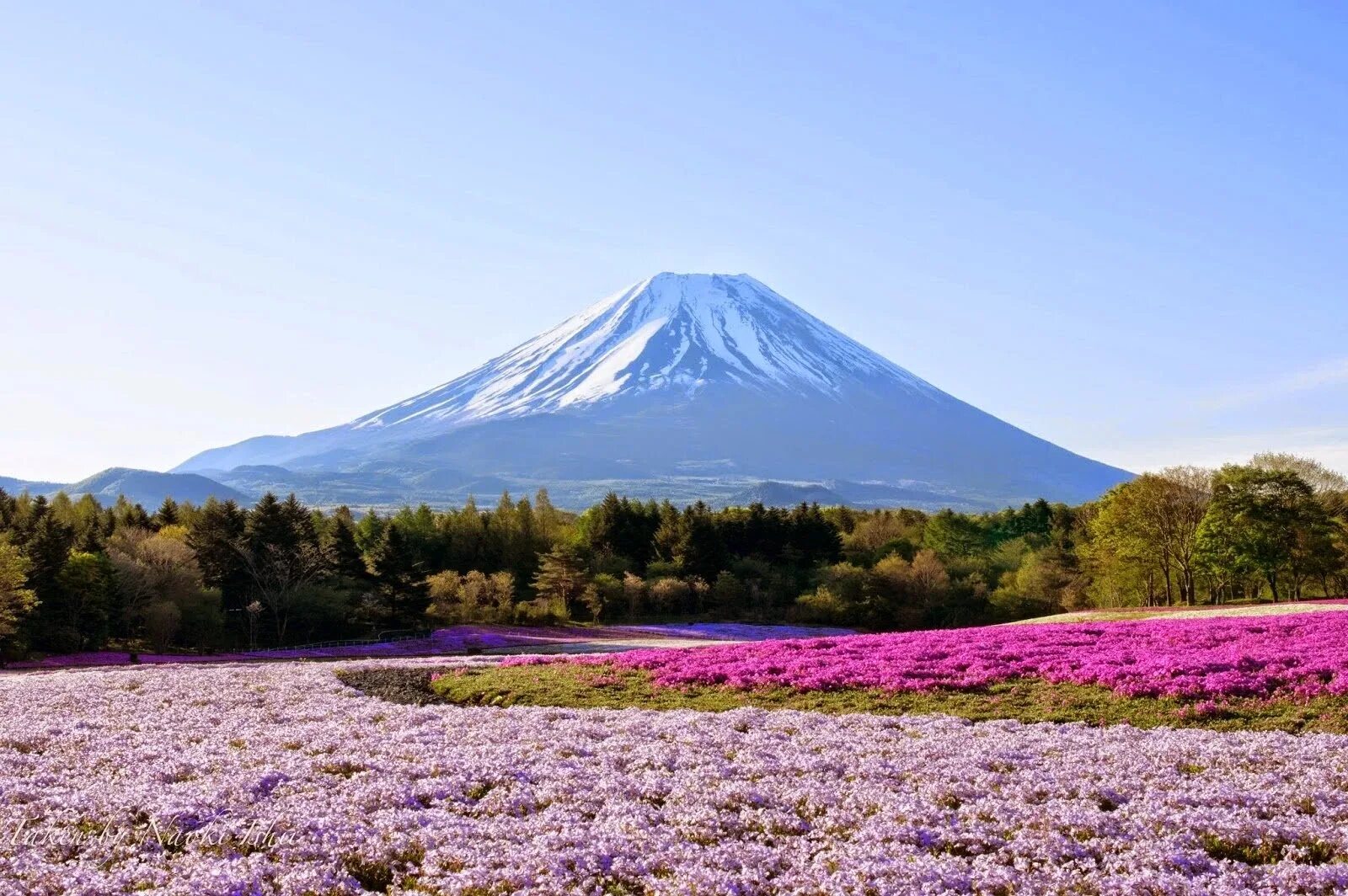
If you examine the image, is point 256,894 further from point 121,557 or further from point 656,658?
point 121,557

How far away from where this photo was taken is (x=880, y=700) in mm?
22031

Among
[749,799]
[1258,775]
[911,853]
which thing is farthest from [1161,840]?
[749,799]

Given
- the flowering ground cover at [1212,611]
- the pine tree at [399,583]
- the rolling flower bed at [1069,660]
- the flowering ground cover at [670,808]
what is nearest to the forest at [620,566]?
the pine tree at [399,583]

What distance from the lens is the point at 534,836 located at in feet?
36.6

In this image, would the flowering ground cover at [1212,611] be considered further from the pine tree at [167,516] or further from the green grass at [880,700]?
the pine tree at [167,516]

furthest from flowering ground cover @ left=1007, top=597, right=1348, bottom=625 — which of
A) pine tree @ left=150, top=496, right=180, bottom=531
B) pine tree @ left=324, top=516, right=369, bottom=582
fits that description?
pine tree @ left=150, top=496, right=180, bottom=531

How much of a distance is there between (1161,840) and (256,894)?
9.40 m

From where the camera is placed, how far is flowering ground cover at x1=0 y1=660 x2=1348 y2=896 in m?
9.91

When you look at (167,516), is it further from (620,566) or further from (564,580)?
(620,566)

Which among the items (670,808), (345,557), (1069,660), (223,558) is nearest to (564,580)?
(345,557)

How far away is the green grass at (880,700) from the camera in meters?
18.8

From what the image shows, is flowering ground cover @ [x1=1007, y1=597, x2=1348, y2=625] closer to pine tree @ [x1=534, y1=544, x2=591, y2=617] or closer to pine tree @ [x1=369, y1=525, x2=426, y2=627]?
pine tree @ [x1=534, y1=544, x2=591, y2=617]

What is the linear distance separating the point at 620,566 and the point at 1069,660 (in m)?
63.4

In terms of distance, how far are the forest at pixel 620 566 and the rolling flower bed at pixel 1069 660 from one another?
30343 millimetres
